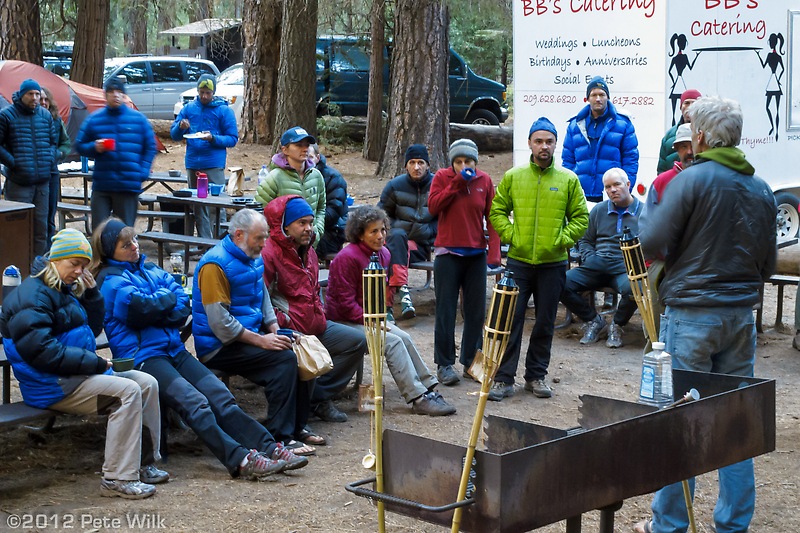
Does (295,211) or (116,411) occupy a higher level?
(295,211)

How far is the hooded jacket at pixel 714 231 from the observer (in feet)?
13.7

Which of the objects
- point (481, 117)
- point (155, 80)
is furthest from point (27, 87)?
point (155, 80)

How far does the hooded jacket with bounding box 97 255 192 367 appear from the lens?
549 cm

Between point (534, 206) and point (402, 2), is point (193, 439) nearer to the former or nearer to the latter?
point (534, 206)

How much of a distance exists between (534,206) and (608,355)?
6.36 feet

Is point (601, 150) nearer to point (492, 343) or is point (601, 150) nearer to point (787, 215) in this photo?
point (787, 215)

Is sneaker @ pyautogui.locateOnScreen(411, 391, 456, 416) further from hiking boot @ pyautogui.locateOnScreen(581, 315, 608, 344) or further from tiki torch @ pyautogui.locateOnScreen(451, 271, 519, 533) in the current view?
tiki torch @ pyautogui.locateOnScreen(451, 271, 519, 533)

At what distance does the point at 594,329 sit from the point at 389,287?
1.98 metres

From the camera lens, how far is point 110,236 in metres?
5.53

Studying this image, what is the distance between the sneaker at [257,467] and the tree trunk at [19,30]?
11.7 m

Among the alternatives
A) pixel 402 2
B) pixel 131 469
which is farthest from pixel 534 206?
pixel 402 2

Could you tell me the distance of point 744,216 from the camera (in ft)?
13.9

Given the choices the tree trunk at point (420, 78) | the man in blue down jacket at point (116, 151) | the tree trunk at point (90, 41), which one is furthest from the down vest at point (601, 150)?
the tree trunk at point (90, 41)

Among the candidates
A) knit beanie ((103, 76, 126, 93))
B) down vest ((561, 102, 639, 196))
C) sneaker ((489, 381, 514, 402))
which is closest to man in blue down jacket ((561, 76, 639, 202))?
down vest ((561, 102, 639, 196))
